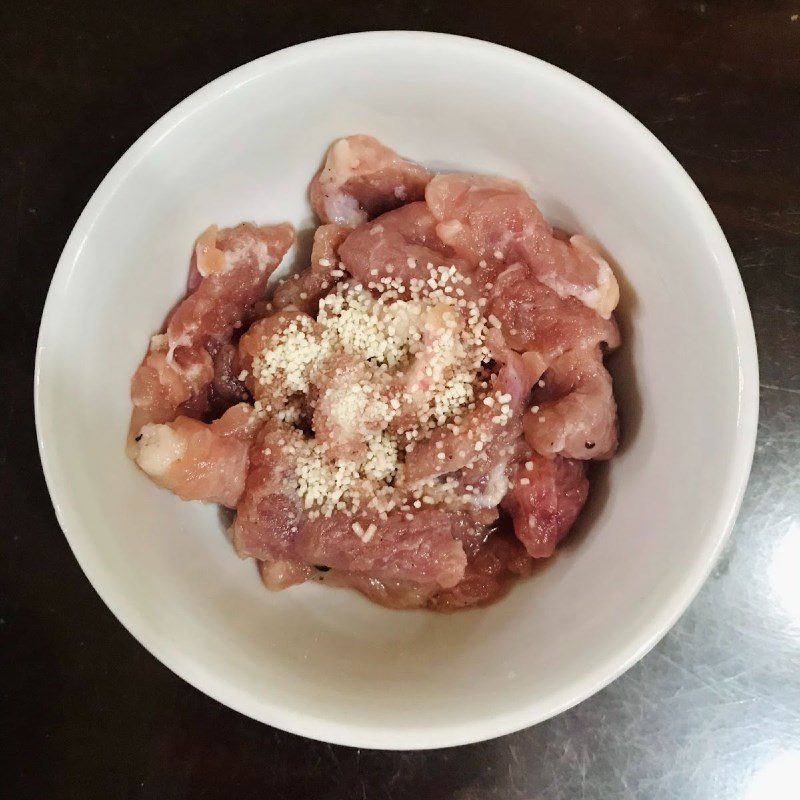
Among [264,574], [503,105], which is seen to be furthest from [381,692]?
[503,105]

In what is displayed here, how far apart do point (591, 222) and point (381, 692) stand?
0.98 m

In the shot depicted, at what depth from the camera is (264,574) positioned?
4.93ft

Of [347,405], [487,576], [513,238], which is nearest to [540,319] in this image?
[513,238]

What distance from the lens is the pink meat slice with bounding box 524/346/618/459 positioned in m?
1.36

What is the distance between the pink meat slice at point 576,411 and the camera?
1360 mm

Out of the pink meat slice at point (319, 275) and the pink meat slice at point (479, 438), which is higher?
the pink meat slice at point (319, 275)

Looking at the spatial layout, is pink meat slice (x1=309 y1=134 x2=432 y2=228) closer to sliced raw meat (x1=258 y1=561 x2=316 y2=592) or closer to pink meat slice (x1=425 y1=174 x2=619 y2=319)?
pink meat slice (x1=425 y1=174 x2=619 y2=319)

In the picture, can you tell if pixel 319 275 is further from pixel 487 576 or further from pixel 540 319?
pixel 487 576

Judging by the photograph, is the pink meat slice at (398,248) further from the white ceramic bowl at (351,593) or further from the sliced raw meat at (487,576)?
the sliced raw meat at (487,576)

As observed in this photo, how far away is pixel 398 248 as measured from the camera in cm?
147

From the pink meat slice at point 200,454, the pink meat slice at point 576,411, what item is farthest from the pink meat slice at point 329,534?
the pink meat slice at point 576,411

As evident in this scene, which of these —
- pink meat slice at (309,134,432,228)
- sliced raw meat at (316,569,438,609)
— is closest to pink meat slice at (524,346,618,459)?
sliced raw meat at (316,569,438,609)

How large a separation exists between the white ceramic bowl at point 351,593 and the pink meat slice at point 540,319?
0.11 m

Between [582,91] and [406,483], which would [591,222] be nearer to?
[582,91]
